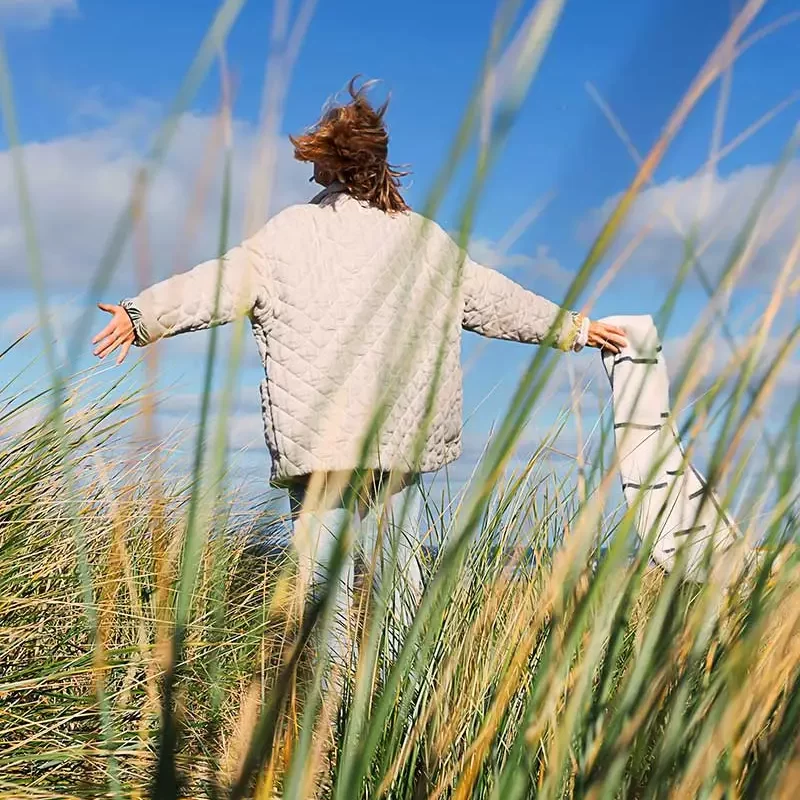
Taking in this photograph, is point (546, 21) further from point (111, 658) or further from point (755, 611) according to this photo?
point (111, 658)

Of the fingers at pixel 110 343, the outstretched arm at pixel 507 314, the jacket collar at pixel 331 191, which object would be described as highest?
the jacket collar at pixel 331 191

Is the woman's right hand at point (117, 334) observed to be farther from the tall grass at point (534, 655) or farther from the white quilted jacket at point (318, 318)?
the tall grass at point (534, 655)

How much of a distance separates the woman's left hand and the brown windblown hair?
0.78 metres

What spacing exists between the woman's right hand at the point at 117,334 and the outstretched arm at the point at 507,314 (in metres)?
1.11

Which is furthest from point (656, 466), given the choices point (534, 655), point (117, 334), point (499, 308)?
point (499, 308)

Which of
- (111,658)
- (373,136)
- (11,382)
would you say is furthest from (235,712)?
(373,136)

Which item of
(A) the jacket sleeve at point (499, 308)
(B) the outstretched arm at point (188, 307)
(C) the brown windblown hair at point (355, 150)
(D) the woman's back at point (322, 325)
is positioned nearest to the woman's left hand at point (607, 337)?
(A) the jacket sleeve at point (499, 308)

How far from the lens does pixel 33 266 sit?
0.67 metres

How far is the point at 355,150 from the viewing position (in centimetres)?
327

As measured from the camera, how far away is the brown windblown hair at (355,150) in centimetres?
324

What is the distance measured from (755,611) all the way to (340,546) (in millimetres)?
508

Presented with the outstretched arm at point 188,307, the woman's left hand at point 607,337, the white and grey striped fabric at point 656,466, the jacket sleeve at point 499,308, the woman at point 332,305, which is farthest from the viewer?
the jacket sleeve at point 499,308

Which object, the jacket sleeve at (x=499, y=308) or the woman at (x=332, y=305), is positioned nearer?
the woman at (x=332, y=305)

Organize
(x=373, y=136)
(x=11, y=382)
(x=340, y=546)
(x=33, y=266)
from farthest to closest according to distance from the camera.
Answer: (x=373, y=136) → (x=11, y=382) → (x=33, y=266) → (x=340, y=546)
